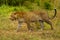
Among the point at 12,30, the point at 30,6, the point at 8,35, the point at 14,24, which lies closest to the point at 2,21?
the point at 14,24

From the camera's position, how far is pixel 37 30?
1096 centimetres

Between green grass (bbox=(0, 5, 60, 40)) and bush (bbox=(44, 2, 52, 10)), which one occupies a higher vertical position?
green grass (bbox=(0, 5, 60, 40))

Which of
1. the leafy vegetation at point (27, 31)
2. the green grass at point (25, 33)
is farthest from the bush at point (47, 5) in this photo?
the green grass at point (25, 33)

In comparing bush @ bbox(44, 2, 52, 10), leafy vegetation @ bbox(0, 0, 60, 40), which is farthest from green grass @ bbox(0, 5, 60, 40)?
bush @ bbox(44, 2, 52, 10)

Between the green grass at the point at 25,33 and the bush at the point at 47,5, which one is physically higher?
the green grass at the point at 25,33

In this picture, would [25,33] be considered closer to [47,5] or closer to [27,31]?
[27,31]

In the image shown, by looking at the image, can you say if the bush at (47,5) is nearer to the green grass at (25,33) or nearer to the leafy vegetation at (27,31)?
the leafy vegetation at (27,31)

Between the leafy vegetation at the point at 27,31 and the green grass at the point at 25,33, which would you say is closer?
the green grass at the point at 25,33

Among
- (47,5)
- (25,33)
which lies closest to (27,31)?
(25,33)

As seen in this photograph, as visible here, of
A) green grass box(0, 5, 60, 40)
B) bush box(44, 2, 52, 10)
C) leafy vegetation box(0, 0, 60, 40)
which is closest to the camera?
green grass box(0, 5, 60, 40)

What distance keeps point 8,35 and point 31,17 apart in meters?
1.82

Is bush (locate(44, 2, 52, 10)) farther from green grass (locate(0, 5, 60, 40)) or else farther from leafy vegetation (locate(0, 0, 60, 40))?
green grass (locate(0, 5, 60, 40))

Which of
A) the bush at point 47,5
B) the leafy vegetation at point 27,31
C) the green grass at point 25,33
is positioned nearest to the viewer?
the green grass at point 25,33

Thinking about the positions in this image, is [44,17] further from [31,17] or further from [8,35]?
[8,35]
